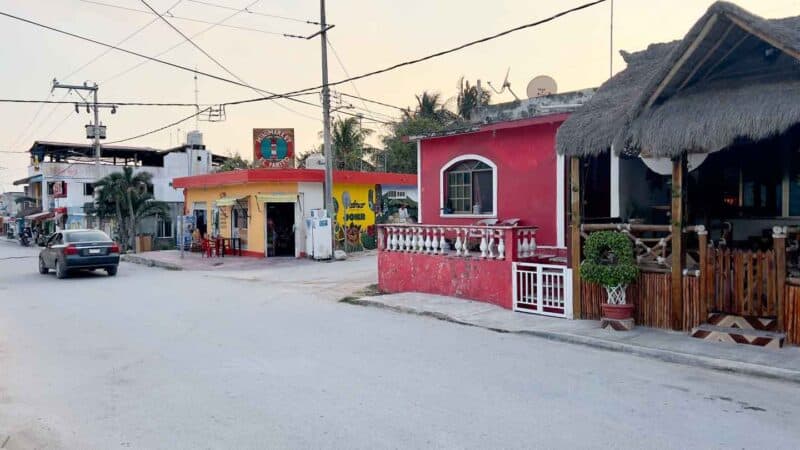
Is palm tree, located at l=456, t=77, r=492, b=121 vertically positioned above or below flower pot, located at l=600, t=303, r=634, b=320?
above

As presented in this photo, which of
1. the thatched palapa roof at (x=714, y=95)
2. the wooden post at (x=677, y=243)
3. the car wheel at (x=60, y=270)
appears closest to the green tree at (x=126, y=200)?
the car wheel at (x=60, y=270)

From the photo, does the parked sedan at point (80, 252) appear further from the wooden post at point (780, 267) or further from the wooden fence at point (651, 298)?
the wooden post at point (780, 267)

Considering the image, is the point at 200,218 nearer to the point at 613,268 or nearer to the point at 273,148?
the point at 273,148

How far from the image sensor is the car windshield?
19466 mm

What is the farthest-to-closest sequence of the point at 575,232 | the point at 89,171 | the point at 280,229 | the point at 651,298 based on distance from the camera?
1. the point at 89,171
2. the point at 280,229
3. the point at 575,232
4. the point at 651,298

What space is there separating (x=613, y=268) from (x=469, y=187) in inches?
261

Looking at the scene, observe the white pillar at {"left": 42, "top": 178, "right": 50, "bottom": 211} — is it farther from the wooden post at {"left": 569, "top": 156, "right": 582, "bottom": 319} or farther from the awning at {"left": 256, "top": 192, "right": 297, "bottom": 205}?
the wooden post at {"left": 569, "top": 156, "right": 582, "bottom": 319}

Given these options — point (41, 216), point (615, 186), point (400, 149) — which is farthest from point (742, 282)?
point (41, 216)

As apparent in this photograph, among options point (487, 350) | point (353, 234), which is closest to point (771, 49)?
point (487, 350)

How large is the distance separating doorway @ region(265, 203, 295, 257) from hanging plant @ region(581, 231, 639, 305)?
17.9 meters

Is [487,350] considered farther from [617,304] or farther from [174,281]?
[174,281]

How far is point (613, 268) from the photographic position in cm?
912

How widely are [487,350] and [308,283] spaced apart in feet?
31.4

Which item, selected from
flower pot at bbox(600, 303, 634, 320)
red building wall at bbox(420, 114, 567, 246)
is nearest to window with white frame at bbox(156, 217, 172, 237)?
red building wall at bbox(420, 114, 567, 246)
